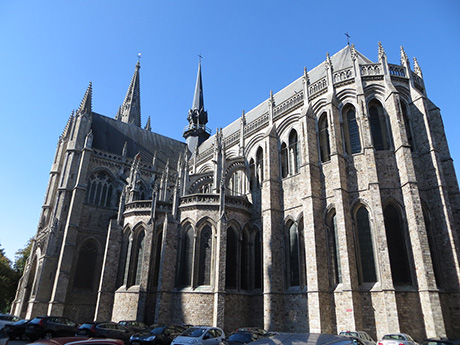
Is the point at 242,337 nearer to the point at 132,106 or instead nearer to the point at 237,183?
the point at 237,183

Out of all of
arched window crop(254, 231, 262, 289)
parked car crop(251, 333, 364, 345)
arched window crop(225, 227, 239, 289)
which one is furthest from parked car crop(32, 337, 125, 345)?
arched window crop(254, 231, 262, 289)

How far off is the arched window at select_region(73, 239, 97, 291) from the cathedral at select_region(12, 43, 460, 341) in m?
0.08

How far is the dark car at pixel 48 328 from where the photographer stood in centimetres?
1506

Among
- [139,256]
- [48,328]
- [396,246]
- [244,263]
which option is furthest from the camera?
[139,256]

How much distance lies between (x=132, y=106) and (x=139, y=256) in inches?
1487

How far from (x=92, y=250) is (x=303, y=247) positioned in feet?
59.6

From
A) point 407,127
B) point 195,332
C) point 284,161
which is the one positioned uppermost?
point 407,127

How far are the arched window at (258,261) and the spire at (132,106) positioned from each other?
3793 centimetres

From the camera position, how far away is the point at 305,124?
2078 centimetres

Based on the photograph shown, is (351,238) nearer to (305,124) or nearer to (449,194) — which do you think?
(449,194)

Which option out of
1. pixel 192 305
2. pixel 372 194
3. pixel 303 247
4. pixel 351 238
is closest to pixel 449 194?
pixel 372 194

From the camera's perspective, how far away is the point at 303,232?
783 inches

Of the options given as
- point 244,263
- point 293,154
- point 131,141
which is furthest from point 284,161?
point 131,141

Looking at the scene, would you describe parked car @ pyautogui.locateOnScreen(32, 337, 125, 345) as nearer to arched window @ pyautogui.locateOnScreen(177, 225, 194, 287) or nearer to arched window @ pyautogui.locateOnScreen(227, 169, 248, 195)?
arched window @ pyautogui.locateOnScreen(177, 225, 194, 287)
